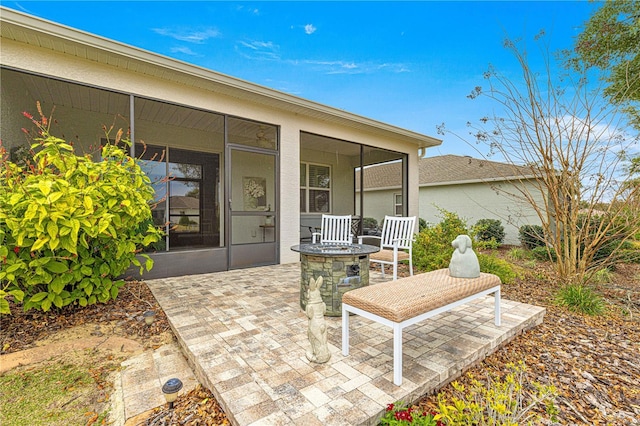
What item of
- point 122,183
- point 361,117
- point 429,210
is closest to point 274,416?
point 122,183

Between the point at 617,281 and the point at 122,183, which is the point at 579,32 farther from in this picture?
the point at 122,183

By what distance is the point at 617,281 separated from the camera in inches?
207

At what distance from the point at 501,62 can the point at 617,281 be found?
4572mm

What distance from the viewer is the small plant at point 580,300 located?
347 centimetres

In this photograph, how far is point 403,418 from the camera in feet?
4.75

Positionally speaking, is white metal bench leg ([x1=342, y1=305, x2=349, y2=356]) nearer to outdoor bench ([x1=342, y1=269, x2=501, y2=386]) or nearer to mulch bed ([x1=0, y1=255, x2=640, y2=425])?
outdoor bench ([x1=342, y1=269, x2=501, y2=386])

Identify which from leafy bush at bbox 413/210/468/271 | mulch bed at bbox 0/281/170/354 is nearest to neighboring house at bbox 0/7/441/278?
mulch bed at bbox 0/281/170/354

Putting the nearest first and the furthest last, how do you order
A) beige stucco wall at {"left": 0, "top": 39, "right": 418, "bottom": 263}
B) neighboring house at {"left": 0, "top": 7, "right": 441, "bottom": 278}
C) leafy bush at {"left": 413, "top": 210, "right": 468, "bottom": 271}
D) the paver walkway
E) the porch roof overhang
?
the paver walkway, the porch roof overhang, beige stucco wall at {"left": 0, "top": 39, "right": 418, "bottom": 263}, neighboring house at {"left": 0, "top": 7, "right": 441, "bottom": 278}, leafy bush at {"left": 413, "top": 210, "right": 468, "bottom": 271}

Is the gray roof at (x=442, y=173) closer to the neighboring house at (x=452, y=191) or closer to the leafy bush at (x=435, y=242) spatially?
the neighboring house at (x=452, y=191)

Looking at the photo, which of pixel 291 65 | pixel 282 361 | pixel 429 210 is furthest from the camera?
pixel 429 210

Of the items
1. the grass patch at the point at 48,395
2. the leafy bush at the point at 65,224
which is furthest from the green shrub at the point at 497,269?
the grass patch at the point at 48,395

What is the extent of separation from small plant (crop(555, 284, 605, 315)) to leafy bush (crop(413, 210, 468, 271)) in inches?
68.4

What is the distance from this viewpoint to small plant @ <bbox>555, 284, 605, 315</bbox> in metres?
3.47

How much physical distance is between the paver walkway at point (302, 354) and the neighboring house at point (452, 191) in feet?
26.5
